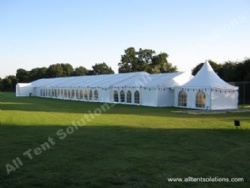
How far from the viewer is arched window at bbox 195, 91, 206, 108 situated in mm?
23781

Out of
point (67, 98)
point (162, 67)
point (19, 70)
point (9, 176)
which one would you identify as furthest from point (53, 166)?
point (19, 70)

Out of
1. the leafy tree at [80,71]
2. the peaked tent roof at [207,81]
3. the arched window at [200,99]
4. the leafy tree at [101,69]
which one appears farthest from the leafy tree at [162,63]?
the arched window at [200,99]

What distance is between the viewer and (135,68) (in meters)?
70.4

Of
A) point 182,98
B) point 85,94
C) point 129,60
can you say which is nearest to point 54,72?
point 129,60

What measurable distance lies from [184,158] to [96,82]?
29.4m

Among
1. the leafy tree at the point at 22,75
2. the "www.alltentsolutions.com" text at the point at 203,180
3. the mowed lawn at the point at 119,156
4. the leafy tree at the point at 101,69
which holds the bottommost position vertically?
the "www.alltentsolutions.com" text at the point at 203,180

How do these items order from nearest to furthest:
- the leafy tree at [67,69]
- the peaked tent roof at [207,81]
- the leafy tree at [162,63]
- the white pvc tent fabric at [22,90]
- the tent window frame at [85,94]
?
the peaked tent roof at [207,81] < the tent window frame at [85,94] < the white pvc tent fabric at [22,90] < the leafy tree at [162,63] < the leafy tree at [67,69]

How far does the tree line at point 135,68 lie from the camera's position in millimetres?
38938

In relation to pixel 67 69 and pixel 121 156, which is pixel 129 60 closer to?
pixel 67 69

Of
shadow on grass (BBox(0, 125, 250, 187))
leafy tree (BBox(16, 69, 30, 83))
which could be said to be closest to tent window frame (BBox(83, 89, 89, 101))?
shadow on grass (BBox(0, 125, 250, 187))

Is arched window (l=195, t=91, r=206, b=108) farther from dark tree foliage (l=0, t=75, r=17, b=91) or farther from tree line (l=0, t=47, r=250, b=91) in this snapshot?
dark tree foliage (l=0, t=75, r=17, b=91)

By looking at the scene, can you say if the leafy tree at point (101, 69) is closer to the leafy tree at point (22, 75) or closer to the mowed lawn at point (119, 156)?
the leafy tree at point (22, 75)

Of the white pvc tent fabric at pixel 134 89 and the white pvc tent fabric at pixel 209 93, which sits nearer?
the white pvc tent fabric at pixel 209 93

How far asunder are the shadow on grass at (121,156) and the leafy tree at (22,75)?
252ft
